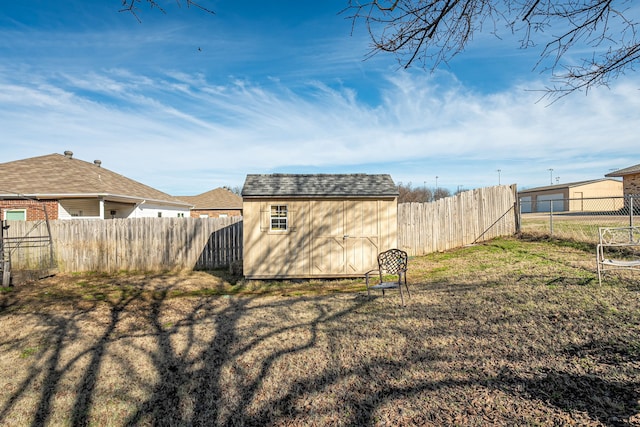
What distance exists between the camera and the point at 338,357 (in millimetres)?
4352

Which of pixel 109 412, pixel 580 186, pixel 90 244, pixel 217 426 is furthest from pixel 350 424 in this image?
pixel 580 186

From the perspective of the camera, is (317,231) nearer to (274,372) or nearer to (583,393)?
(274,372)

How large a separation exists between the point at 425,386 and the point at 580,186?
47.9m

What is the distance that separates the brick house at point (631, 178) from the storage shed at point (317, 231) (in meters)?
20.6

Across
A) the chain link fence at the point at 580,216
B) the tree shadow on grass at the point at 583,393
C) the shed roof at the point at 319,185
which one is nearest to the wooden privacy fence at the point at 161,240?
the shed roof at the point at 319,185

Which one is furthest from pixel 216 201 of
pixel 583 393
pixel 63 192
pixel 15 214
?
pixel 583 393

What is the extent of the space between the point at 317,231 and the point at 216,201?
79.3 ft

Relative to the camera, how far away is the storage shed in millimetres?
9539

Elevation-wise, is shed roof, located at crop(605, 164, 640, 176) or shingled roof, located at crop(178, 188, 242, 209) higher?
shed roof, located at crop(605, 164, 640, 176)

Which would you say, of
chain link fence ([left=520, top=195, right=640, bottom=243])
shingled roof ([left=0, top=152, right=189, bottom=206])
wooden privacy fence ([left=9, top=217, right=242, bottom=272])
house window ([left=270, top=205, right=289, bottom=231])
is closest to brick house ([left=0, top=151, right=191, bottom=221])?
shingled roof ([left=0, top=152, right=189, bottom=206])

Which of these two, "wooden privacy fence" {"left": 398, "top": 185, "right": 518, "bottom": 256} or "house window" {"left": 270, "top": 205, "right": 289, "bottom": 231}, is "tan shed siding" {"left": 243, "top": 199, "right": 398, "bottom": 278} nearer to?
"house window" {"left": 270, "top": 205, "right": 289, "bottom": 231}

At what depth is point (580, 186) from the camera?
40.1m

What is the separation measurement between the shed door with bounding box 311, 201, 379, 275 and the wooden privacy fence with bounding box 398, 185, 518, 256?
3.19 meters

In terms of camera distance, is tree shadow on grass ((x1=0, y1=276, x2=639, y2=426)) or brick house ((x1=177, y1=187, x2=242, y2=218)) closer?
tree shadow on grass ((x1=0, y1=276, x2=639, y2=426))
